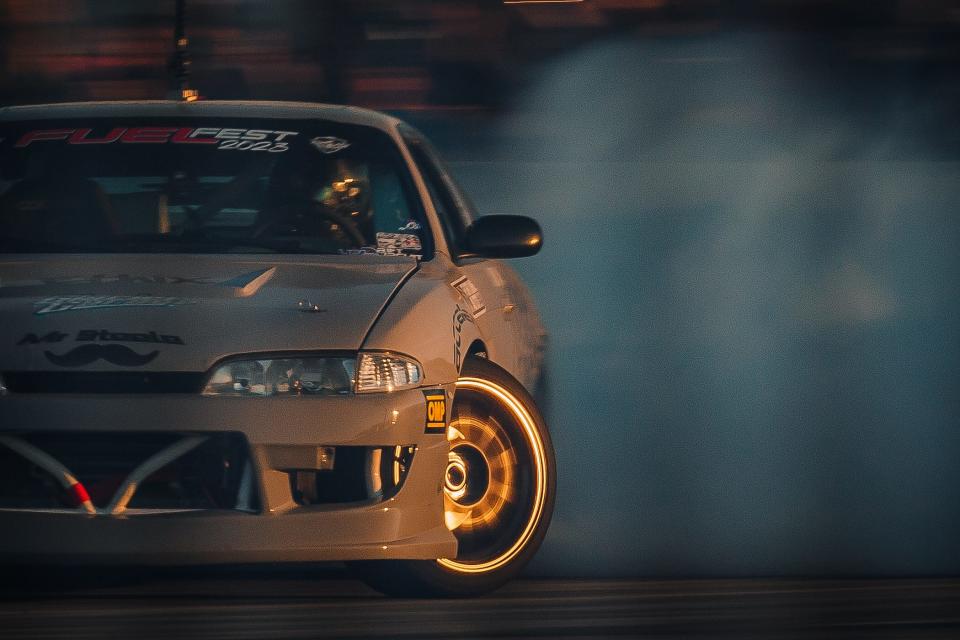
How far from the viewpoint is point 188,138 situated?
19.4ft

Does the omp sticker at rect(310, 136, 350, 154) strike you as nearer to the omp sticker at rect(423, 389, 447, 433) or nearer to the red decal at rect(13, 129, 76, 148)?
the red decal at rect(13, 129, 76, 148)

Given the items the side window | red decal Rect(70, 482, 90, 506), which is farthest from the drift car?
the side window

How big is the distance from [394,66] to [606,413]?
292 cm

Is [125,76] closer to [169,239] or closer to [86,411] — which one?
[169,239]

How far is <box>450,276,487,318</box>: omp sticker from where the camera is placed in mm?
5551

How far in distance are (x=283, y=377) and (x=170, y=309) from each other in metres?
0.35

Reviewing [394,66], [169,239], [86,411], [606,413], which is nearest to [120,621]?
[86,411]

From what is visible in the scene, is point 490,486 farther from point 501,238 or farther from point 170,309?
point 170,309

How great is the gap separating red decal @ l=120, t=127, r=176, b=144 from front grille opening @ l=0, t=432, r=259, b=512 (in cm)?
163

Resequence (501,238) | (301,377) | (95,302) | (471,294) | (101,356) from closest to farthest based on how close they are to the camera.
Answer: (101,356)
(301,377)
(95,302)
(471,294)
(501,238)

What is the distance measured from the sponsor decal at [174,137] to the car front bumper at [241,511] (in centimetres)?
146

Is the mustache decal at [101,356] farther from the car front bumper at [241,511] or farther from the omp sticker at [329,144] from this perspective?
the omp sticker at [329,144]

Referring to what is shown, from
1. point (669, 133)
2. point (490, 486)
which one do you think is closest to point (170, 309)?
point (490, 486)

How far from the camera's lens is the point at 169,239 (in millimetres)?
5559
